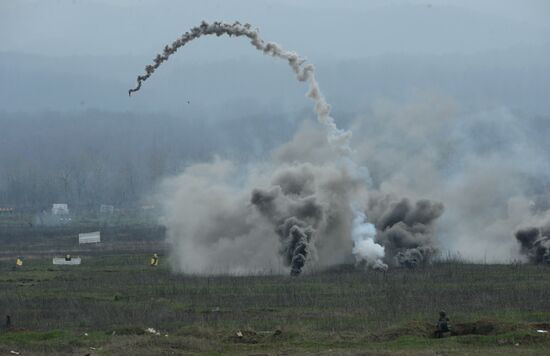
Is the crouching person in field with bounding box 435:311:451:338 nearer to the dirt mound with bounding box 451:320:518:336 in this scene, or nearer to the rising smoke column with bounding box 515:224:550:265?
the dirt mound with bounding box 451:320:518:336

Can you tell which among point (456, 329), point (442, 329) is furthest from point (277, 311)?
point (442, 329)

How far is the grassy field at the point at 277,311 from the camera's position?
5756cm

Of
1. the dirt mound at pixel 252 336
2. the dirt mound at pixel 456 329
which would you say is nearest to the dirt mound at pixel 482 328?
the dirt mound at pixel 456 329

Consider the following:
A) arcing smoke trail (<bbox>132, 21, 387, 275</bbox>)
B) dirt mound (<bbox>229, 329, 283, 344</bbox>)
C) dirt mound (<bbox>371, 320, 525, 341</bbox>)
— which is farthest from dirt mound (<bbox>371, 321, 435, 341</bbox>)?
arcing smoke trail (<bbox>132, 21, 387, 275</bbox>)

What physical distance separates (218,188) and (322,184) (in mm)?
11262

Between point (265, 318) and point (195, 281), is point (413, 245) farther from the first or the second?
point (265, 318)

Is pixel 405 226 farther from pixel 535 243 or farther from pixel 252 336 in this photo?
pixel 252 336

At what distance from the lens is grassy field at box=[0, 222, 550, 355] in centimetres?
5756

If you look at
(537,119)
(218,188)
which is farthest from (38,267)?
(537,119)

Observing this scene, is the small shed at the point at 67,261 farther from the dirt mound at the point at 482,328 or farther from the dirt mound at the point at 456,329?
the dirt mound at the point at 482,328

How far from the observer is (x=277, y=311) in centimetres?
7144

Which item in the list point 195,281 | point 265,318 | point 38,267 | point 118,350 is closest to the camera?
point 118,350

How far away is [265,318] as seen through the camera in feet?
225

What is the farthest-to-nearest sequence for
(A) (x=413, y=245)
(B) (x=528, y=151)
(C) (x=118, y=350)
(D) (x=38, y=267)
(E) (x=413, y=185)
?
(B) (x=528, y=151) → (E) (x=413, y=185) → (D) (x=38, y=267) → (A) (x=413, y=245) → (C) (x=118, y=350)
